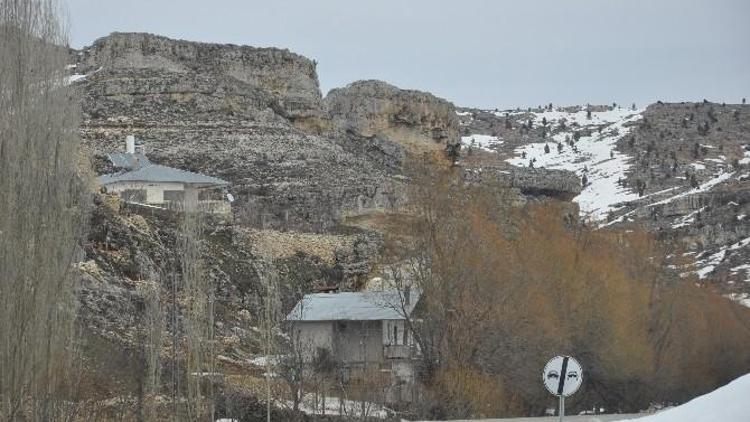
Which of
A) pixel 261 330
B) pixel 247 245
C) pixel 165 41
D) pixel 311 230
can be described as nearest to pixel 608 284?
pixel 261 330

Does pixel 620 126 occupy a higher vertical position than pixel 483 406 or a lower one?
higher

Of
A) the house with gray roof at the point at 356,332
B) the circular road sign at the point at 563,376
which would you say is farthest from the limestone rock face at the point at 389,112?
the circular road sign at the point at 563,376

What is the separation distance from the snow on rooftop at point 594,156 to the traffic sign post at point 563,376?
9208 cm

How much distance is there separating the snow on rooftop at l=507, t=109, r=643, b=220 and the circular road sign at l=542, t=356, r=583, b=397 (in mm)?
92080

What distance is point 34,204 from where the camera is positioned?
1457 centimetres

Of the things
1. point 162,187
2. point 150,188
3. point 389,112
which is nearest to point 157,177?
point 162,187

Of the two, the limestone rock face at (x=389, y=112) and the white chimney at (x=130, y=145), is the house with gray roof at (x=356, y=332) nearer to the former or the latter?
the white chimney at (x=130, y=145)

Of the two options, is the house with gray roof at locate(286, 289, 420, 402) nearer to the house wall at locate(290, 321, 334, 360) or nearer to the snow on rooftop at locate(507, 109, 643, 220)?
the house wall at locate(290, 321, 334, 360)

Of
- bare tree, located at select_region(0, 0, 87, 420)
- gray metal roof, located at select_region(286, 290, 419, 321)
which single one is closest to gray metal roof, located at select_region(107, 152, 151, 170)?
gray metal roof, located at select_region(286, 290, 419, 321)

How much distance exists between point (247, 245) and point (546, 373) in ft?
77.7

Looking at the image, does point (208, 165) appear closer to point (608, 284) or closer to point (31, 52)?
point (608, 284)

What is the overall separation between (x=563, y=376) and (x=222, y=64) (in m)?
54.0

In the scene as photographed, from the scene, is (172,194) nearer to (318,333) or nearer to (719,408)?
(318,333)

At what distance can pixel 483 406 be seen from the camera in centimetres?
2392
